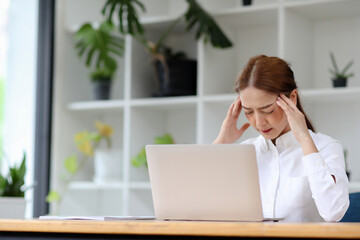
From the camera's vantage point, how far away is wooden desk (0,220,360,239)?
1.32 metres

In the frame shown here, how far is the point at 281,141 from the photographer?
7.81 feet

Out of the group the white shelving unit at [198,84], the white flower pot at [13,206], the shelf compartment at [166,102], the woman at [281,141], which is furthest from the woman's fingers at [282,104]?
the shelf compartment at [166,102]

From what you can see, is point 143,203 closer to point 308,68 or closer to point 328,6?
point 308,68

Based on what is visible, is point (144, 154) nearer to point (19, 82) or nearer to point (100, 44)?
point (100, 44)

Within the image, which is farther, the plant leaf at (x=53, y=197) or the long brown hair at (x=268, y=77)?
the plant leaf at (x=53, y=197)

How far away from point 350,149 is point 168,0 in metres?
1.53

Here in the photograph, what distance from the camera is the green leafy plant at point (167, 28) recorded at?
3.54 meters

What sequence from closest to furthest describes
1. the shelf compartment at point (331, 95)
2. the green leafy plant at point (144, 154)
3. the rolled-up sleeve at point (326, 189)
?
1. the rolled-up sleeve at point (326, 189)
2. the shelf compartment at point (331, 95)
3. the green leafy plant at point (144, 154)

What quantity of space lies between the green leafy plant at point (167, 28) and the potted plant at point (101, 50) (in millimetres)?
106

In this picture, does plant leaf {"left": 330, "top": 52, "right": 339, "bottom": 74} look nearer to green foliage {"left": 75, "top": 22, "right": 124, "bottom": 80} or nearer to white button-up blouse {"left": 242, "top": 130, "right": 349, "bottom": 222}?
white button-up blouse {"left": 242, "top": 130, "right": 349, "bottom": 222}

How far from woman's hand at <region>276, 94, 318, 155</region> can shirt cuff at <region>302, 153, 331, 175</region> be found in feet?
0.07

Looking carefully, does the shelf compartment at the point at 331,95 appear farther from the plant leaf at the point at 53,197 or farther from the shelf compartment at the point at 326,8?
the plant leaf at the point at 53,197

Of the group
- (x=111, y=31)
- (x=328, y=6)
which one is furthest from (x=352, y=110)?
(x=111, y=31)

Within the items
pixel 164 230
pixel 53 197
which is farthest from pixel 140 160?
pixel 164 230
